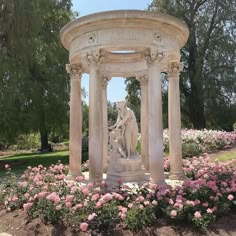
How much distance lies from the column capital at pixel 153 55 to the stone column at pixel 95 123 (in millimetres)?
1348

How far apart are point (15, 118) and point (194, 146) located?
10597 mm

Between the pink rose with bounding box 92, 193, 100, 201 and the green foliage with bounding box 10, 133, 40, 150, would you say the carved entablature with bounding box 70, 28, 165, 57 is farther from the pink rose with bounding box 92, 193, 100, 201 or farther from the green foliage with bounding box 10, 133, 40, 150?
the green foliage with bounding box 10, 133, 40, 150

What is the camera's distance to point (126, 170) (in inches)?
404

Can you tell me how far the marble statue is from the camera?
35.0 ft

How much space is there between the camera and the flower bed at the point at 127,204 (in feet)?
21.2

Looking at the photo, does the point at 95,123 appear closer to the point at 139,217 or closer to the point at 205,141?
the point at 139,217

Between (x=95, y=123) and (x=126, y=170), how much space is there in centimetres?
211

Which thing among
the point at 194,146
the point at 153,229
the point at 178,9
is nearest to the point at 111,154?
the point at 153,229

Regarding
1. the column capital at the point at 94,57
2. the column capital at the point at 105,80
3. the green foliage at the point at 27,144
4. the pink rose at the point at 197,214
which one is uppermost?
the column capital at the point at 94,57

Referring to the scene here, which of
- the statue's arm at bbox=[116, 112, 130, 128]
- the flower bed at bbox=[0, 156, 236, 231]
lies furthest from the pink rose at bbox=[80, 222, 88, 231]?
the statue's arm at bbox=[116, 112, 130, 128]

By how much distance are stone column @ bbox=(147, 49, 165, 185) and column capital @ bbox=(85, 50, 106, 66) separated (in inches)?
52.8

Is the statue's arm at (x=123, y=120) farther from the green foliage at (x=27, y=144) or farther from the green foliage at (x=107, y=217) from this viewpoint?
the green foliage at (x=27, y=144)

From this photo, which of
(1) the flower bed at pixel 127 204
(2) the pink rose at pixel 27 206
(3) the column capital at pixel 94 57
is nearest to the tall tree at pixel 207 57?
(3) the column capital at pixel 94 57

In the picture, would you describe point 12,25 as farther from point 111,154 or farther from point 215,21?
point 215,21
